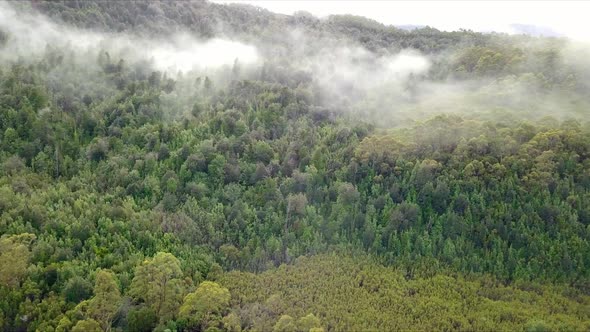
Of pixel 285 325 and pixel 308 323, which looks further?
pixel 308 323

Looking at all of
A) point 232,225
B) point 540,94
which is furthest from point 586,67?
point 232,225

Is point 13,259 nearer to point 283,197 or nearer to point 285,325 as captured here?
point 285,325

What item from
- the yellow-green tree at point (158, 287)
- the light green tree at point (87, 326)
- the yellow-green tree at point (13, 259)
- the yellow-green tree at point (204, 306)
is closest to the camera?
the light green tree at point (87, 326)

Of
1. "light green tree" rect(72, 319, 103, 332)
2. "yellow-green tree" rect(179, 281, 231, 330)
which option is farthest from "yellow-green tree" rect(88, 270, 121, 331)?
"yellow-green tree" rect(179, 281, 231, 330)

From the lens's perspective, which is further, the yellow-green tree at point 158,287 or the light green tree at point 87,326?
the yellow-green tree at point 158,287

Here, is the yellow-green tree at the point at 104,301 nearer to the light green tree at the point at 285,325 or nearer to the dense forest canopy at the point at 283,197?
the dense forest canopy at the point at 283,197

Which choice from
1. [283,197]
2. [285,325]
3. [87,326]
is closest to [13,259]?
[87,326]

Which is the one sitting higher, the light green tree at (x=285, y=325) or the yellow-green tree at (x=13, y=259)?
the light green tree at (x=285, y=325)

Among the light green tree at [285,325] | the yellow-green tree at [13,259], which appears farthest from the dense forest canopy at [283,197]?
the light green tree at [285,325]
